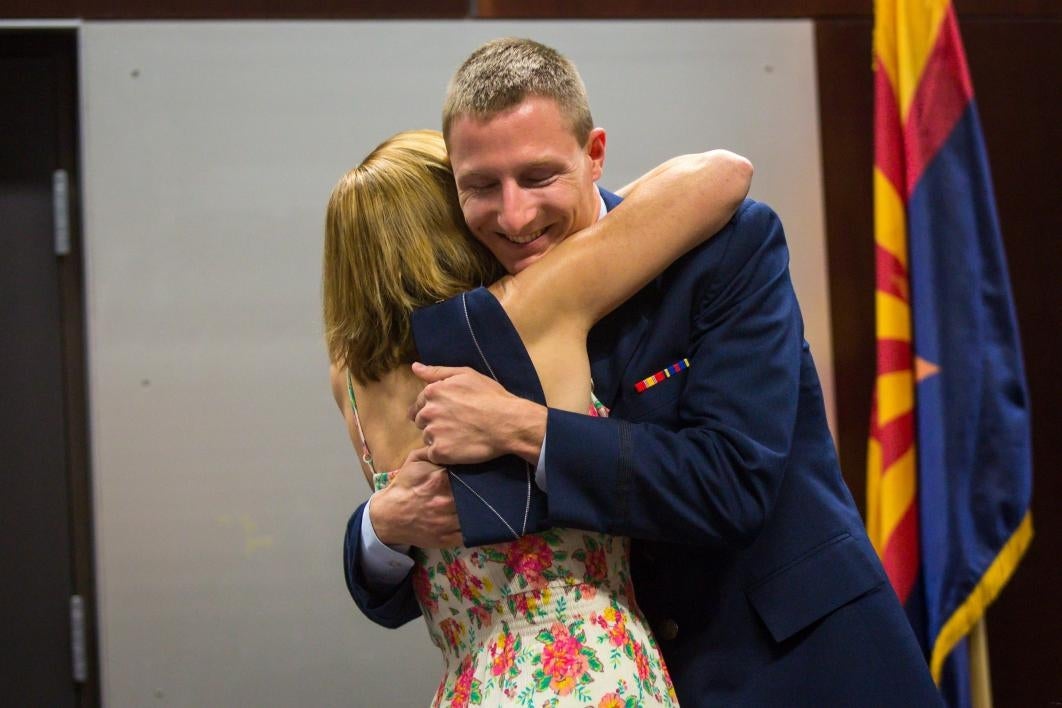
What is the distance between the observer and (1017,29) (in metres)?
3.03

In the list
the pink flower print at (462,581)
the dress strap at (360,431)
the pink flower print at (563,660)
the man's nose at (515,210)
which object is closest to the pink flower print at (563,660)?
the pink flower print at (563,660)

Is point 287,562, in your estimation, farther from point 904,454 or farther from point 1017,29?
point 1017,29

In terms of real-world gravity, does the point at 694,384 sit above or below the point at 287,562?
above

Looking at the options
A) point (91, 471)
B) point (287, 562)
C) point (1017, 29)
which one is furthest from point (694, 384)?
point (1017, 29)

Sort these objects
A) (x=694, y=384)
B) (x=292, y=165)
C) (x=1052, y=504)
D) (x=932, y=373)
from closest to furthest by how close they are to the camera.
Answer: (x=694, y=384), (x=932, y=373), (x=292, y=165), (x=1052, y=504)

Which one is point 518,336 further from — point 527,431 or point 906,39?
point 906,39

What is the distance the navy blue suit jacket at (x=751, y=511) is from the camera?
1390 millimetres

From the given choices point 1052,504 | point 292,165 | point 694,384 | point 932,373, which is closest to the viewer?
point 694,384

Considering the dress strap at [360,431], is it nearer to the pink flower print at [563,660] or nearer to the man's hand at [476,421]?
the man's hand at [476,421]

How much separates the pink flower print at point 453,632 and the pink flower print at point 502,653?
0.26 ft

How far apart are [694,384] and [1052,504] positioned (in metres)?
1.98

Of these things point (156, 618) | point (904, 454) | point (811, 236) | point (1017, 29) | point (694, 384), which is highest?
point (1017, 29)

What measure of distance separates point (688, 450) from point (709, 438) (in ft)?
0.09

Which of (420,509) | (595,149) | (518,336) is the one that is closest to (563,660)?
(420,509)
